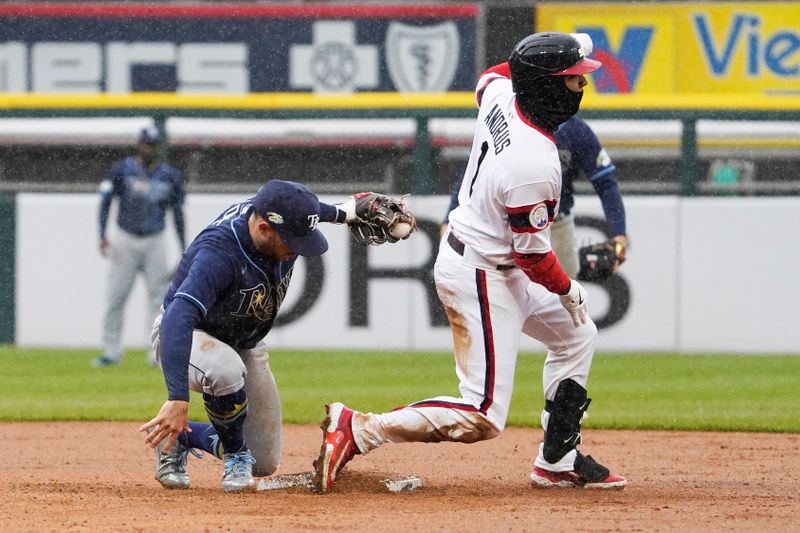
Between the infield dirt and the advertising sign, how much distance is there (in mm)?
10841

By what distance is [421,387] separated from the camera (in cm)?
982

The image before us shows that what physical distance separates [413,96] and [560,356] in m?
6.96

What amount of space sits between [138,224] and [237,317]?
5.91m

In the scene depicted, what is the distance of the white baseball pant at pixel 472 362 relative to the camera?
18.2 feet

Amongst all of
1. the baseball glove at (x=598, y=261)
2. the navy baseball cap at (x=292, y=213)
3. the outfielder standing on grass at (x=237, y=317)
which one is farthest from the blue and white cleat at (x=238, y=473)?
the baseball glove at (x=598, y=261)

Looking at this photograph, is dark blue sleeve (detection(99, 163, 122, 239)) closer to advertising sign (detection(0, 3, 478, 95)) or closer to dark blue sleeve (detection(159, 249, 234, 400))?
dark blue sleeve (detection(159, 249, 234, 400))

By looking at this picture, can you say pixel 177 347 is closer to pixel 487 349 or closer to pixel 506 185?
pixel 487 349

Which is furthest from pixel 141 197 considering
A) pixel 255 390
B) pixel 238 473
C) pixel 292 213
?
pixel 292 213

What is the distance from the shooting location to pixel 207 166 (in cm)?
1281

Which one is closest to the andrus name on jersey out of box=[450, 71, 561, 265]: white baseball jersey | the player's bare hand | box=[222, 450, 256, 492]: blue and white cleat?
box=[450, 71, 561, 265]: white baseball jersey

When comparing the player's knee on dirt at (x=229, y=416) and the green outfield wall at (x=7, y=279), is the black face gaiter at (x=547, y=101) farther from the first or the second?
the green outfield wall at (x=7, y=279)

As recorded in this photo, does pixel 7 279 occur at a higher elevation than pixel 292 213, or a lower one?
lower

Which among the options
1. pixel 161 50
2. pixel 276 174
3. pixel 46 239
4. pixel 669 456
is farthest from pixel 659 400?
pixel 161 50

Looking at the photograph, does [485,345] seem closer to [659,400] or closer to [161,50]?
[659,400]
